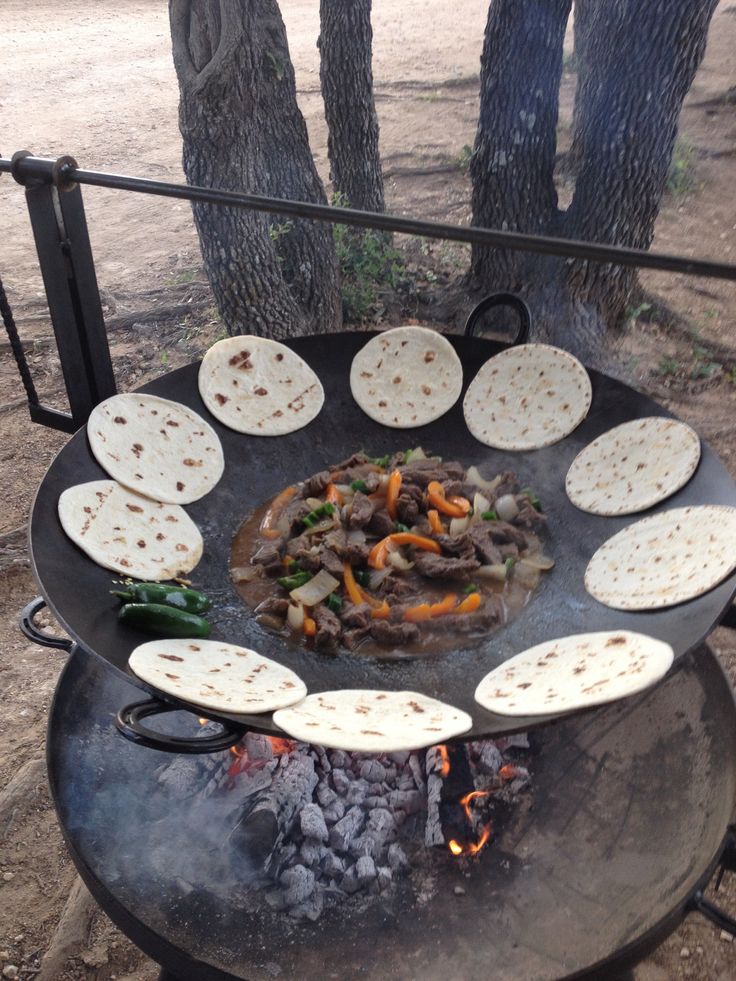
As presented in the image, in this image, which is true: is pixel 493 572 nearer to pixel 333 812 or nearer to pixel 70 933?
pixel 333 812

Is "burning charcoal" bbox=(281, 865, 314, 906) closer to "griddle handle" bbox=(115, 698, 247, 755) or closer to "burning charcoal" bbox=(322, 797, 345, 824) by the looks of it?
→ "burning charcoal" bbox=(322, 797, 345, 824)

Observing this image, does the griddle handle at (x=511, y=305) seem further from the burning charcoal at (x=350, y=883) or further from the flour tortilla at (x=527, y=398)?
the burning charcoal at (x=350, y=883)

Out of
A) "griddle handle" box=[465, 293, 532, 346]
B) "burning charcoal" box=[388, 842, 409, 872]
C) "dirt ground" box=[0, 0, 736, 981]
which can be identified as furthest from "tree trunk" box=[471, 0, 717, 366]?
"burning charcoal" box=[388, 842, 409, 872]

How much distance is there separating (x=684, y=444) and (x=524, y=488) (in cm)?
66

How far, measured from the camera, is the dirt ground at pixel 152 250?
3.04 metres

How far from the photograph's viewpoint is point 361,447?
364cm

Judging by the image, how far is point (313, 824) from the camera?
2584 millimetres

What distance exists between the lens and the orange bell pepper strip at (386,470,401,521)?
321 centimetres

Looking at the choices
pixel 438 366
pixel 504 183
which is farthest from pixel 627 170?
pixel 438 366

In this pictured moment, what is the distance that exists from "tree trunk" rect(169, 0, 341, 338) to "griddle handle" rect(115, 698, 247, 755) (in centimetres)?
456

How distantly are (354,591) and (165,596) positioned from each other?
26.8 inches

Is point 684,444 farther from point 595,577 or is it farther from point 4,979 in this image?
point 4,979

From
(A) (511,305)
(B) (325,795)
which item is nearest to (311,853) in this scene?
(B) (325,795)

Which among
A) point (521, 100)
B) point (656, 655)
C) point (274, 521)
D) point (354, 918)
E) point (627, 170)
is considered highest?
point (521, 100)
